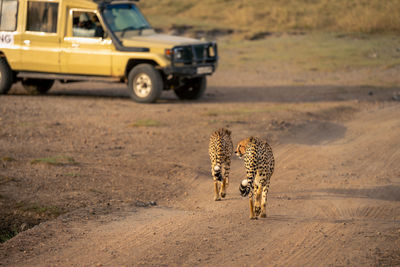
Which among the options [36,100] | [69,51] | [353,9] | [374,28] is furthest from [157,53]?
[353,9]

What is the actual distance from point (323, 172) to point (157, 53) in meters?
6.51

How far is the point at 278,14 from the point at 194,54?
14492 mm

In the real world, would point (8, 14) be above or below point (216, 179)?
above

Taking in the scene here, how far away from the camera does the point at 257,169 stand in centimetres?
751

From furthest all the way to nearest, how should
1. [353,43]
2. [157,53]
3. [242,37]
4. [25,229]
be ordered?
1. [242,37]
2. [353,43]
3. [157,53]
4. [25,229]

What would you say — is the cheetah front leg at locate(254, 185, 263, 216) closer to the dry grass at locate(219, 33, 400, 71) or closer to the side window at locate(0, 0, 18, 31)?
the side window at locate(0, 0, 18, 31)

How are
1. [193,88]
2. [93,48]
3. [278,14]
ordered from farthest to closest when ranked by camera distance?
1. [278,14]
2. [193,88]
3. [93,48]

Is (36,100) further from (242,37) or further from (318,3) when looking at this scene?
(318,3)

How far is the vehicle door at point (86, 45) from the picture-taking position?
15.6 meters

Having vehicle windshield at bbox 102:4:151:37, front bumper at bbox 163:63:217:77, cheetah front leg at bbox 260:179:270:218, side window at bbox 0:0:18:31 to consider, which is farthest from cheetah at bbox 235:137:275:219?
side window at bbox 0:0:18:31

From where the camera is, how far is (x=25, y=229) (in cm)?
755

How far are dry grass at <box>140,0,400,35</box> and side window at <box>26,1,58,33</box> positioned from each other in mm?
12648

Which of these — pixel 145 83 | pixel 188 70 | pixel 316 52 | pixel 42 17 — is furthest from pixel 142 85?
pixel 316 52

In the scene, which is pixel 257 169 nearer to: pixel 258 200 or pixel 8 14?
pixel 258 200
